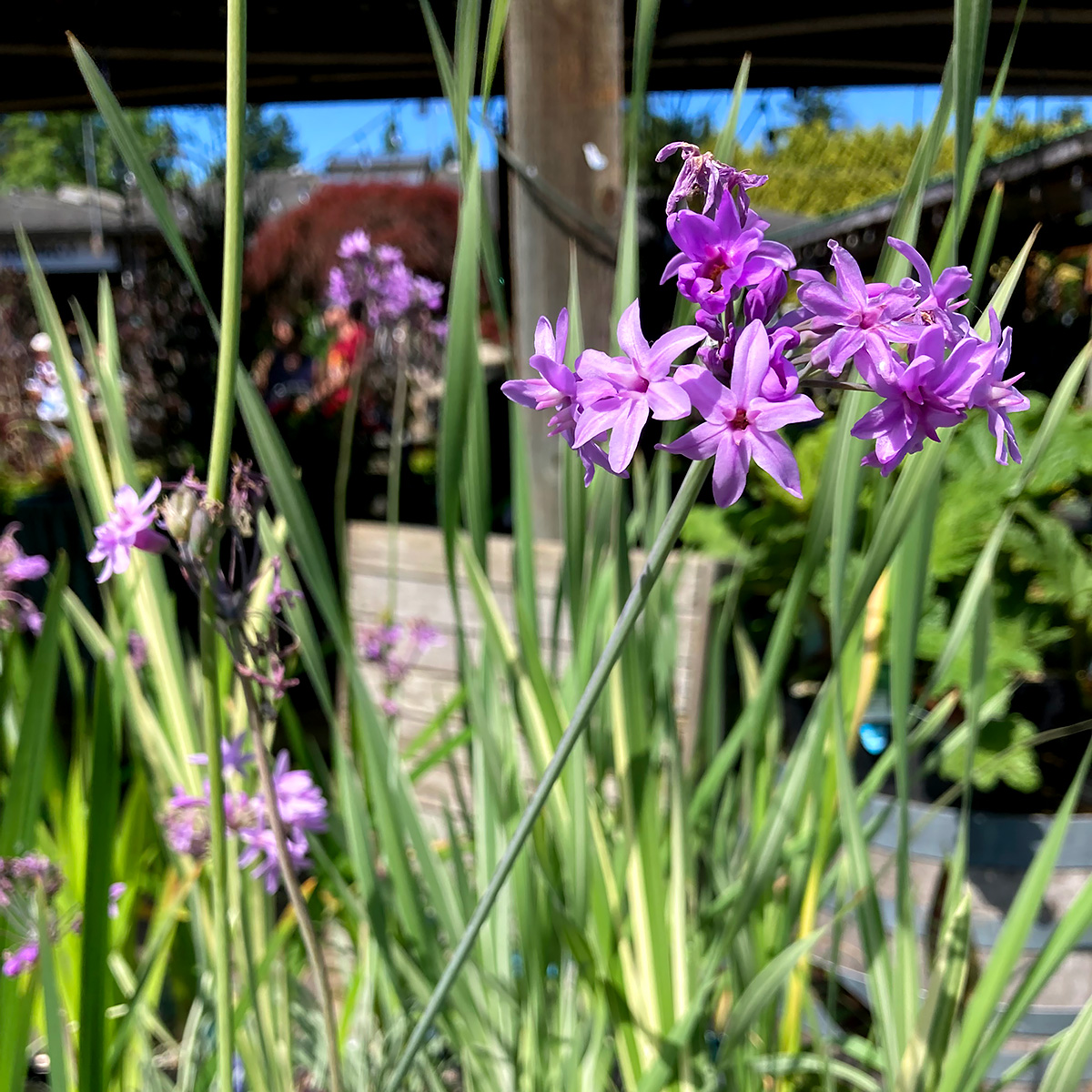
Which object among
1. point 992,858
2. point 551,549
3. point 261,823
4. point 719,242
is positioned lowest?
point 992,858

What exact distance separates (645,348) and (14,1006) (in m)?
0.55

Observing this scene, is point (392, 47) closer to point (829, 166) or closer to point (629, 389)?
point (629, 389)

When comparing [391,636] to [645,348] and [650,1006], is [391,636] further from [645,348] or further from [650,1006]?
[645,348]

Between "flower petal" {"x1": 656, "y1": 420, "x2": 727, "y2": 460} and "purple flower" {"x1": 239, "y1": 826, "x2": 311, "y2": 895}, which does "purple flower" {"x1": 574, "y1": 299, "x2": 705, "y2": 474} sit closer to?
"flower petal" {"x1": 656, "y1": 420, "x2": 727, "y2": 460}

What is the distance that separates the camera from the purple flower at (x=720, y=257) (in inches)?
13.3

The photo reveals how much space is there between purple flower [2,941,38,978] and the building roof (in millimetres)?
1631

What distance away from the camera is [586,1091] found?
0.74 metres

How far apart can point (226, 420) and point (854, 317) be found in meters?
0.25

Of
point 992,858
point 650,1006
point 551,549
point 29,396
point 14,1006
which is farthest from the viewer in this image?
point 29,396

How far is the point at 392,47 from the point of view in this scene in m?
2.91

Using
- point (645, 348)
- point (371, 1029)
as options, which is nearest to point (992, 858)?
point (371, 1029)

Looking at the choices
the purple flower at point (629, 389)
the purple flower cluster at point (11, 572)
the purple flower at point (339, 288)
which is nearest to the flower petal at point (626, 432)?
the purple flower at point (629, 389)

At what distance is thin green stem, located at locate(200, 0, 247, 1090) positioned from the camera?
0.36m

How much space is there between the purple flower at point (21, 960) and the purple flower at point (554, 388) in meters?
0.51
